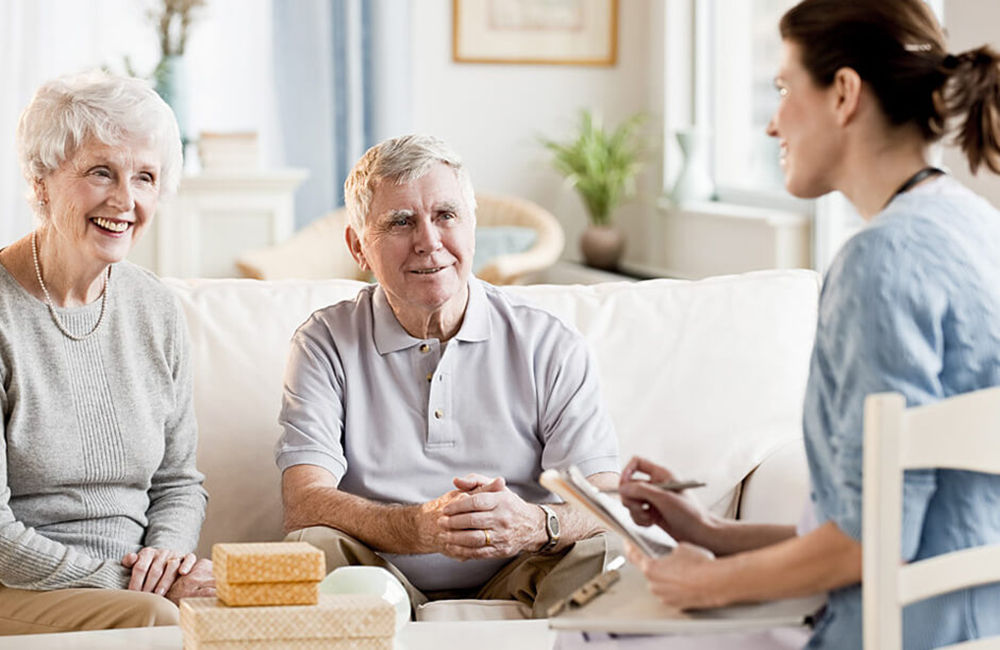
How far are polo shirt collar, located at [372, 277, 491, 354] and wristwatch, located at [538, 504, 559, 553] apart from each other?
1.11ft

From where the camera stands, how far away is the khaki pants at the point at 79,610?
5.71 ft

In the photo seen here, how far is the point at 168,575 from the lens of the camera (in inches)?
74.6

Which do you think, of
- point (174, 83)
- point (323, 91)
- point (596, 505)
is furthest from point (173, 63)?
point (596, 505)

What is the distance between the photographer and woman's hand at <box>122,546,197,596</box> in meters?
1.87

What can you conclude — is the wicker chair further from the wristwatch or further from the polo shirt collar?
the wristwatch

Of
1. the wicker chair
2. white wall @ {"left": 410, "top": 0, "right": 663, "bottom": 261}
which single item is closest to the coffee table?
the wicker chair

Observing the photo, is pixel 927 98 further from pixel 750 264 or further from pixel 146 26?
pixel 146 26

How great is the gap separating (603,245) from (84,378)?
12.3 feet

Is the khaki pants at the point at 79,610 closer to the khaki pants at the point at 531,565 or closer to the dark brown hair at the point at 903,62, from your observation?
the khaki pants at the point at 531,565

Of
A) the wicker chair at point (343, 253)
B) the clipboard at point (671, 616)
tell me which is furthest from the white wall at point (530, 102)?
the clipboard at point (671, 616)

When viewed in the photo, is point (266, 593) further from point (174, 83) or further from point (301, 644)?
point (174, 83)

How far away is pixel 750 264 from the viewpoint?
15.8 ft

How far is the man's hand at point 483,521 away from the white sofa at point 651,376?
0.44 metres

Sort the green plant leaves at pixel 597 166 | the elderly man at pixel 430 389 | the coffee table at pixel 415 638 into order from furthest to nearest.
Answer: the green plant leaves at pixel 597 166 → the elderly man at pixel 430 389 → the coffee table at pixel 415 638
